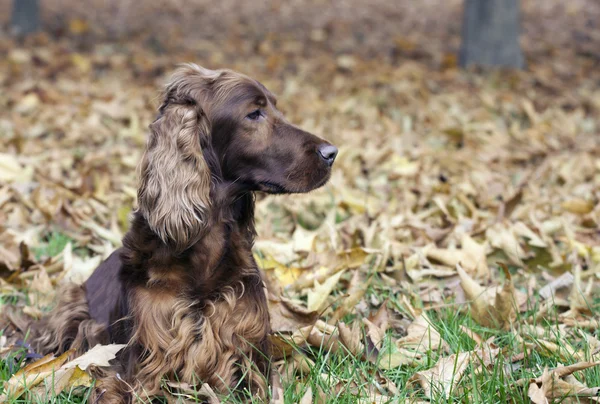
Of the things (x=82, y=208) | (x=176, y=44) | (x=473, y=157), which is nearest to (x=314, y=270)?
(x=82, y=208)

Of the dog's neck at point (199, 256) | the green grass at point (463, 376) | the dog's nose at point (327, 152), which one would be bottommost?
the green grass at point (463, 376)

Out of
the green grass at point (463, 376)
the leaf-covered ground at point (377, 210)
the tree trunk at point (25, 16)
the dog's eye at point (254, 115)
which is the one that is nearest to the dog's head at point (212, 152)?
the dog's eye at point (254, 115)

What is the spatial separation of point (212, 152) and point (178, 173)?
221 millimetres

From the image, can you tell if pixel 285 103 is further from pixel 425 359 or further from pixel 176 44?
pixel 425 359

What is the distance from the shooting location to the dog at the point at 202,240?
2.85 m

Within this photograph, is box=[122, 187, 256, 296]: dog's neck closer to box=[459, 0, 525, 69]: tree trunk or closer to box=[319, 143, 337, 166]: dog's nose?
box=[319, 143, 337, 166]: dog's nose

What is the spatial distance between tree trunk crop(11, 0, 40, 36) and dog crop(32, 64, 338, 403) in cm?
989

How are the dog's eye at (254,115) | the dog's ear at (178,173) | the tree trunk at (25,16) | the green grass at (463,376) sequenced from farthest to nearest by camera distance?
the tree trunk at (25,16) → the dog's eye at (254,115) → the dog's ear at (178,173) → the green grass at (463,376)

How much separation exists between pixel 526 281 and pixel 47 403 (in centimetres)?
249

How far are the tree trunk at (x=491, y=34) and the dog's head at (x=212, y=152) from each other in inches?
309

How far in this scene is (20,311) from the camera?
3.70 meters

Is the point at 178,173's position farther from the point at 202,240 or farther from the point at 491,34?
the point at 491,34

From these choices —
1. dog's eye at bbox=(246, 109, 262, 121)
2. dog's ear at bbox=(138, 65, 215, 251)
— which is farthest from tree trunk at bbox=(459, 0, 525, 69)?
dog's ear at bbox=(138, 65, 215, 251)

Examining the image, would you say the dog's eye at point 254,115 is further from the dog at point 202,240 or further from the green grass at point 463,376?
the green grass at point 463,376
